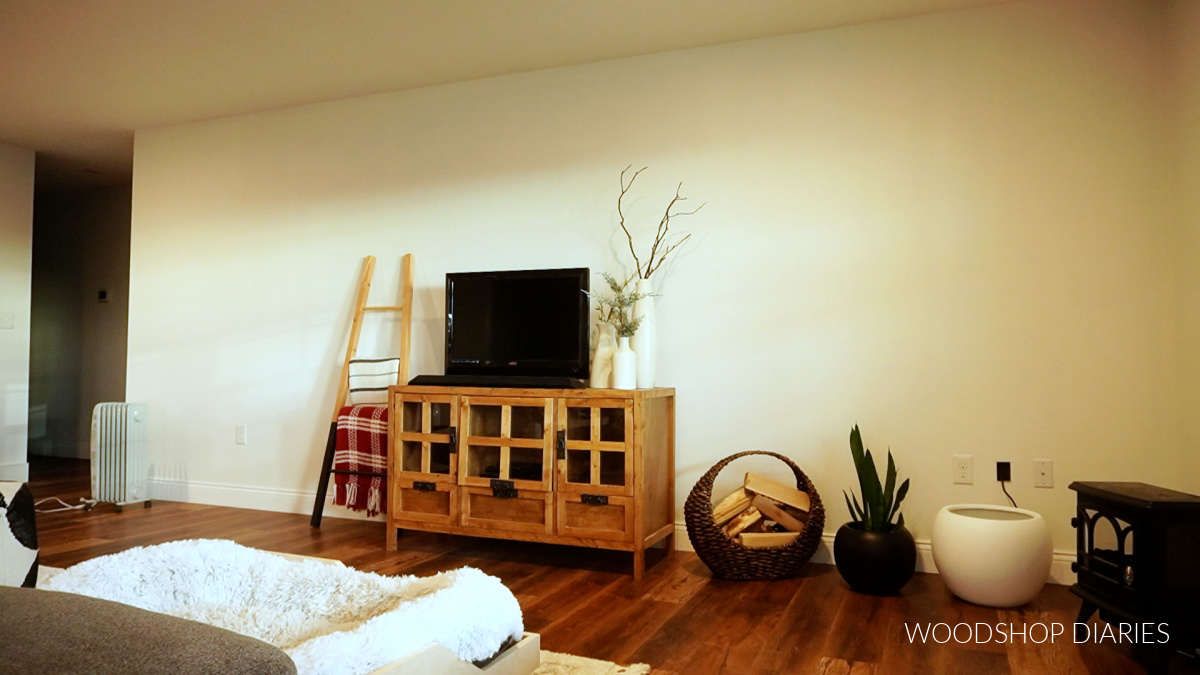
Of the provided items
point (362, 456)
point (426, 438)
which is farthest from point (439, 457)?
point (362, 456)

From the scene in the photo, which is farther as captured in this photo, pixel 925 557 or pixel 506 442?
pixel 506 442

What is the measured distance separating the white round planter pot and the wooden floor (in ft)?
0.19

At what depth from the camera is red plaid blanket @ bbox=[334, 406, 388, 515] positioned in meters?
3.76

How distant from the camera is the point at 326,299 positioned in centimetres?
422

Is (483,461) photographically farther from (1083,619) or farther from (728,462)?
(1083,619)

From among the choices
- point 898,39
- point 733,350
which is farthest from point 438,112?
point 898,39

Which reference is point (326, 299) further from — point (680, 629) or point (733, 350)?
point (680, 629)

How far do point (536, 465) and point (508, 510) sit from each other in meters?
0.22

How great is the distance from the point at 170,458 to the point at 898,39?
4488 mm

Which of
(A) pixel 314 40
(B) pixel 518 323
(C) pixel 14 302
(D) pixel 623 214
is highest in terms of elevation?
(A) pixel 314 40

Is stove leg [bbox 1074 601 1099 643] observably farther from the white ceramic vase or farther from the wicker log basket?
the white ceramic vase

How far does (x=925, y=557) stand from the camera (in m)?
3.03

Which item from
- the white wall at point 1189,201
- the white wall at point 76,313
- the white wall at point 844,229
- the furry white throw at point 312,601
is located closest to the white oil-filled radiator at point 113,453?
the white wall at point 844,229

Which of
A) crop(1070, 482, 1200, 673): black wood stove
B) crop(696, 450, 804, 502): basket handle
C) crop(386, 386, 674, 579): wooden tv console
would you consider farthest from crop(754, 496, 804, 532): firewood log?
crop(1070, 482, 1200, 673): black wood stove
